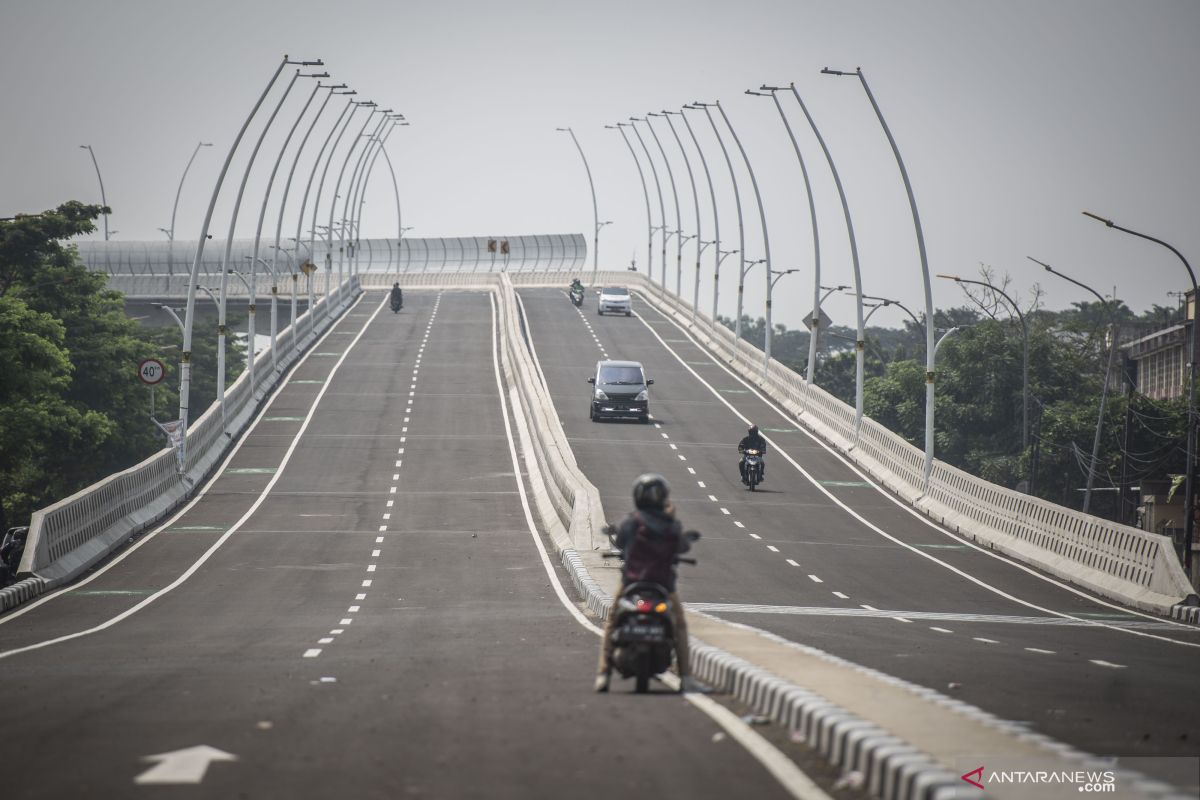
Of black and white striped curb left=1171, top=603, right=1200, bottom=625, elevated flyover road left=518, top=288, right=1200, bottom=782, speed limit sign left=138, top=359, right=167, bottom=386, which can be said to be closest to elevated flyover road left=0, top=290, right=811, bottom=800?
elevated flyover road left=518, top=288, right=1200, bottom=782

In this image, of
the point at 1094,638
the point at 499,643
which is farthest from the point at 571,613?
the point at 1094,638

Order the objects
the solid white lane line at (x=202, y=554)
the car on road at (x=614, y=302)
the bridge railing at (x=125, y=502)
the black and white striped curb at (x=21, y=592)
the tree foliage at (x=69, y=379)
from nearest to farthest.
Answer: the solid white lane line at (x=202, y=554)
the black and white striped curb at (x=21, y=592)
the bridge railing at (x=125, y=502)
the tree foliage at (x=69, y=379)
the car on road at (x=614, y=302)

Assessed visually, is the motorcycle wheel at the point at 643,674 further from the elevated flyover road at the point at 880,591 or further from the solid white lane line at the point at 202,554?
the solid white lane line at the point at 202,554

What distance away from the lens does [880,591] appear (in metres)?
30.3

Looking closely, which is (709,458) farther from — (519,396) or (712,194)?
(712,194)

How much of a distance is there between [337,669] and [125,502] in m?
24.4

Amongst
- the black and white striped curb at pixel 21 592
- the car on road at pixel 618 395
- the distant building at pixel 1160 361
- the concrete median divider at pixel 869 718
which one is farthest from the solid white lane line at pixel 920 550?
the distant building at pixel 1160 361

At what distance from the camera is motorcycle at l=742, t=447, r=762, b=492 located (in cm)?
4750

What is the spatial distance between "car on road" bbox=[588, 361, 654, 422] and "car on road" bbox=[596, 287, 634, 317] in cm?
4490

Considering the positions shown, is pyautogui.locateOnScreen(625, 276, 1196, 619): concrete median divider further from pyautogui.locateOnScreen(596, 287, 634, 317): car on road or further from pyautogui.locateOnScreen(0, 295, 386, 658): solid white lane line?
pyautogui.locateOnScreen(596, 287, 634, 317): car on road

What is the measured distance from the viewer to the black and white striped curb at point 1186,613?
27.9 metres

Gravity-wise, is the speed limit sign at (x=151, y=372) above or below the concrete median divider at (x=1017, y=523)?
above

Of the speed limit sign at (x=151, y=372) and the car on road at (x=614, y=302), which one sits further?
the car on road at (x=614, y=302)

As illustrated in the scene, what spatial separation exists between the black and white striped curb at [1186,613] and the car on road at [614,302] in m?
80.6
